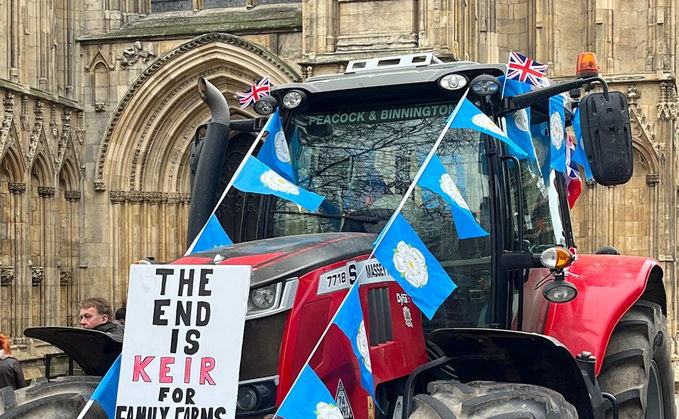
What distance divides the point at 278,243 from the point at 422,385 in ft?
2.90

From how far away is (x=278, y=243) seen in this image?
4641mm

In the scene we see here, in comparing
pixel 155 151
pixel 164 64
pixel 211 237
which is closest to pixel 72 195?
pixel 155 151

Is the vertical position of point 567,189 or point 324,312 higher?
point 567,189

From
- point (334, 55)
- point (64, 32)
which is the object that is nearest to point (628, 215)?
point (334, 55)

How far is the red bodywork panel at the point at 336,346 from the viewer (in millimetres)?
4172

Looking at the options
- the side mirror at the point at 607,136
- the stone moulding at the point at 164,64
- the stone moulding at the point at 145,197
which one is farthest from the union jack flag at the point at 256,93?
the stone moulding at the point at 145,197

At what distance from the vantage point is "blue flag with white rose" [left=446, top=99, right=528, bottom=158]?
14.9 feet

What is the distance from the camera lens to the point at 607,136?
15.5 ft

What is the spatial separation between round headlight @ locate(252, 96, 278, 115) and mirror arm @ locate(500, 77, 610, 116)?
3.55 ft

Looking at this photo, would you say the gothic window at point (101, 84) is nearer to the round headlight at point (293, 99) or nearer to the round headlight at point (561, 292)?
the round headlight at point (293, 99)

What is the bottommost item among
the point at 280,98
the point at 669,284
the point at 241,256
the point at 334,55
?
the point at 669,284

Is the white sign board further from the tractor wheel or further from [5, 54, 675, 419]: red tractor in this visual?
the tractor wheel

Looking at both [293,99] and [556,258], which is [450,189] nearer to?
[556,258]

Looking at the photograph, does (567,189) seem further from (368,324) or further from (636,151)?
(636,151)
